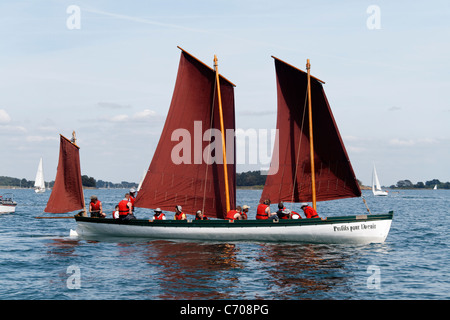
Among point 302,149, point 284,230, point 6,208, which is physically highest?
point 302,149

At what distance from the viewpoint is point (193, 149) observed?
35.6 m

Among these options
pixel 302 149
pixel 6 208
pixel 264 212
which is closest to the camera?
pixel 264 212

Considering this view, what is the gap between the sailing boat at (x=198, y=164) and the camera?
110ft

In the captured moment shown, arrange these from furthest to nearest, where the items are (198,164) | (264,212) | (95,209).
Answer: (95,209) < (198,164) < (264,212)

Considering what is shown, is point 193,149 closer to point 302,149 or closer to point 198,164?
point 198,164

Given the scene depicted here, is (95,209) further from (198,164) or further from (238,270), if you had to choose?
(238,270)

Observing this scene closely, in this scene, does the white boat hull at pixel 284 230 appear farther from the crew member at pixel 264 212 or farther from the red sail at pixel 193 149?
the red sail at pixel 193 149

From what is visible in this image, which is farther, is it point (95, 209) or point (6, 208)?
point (6, 208)

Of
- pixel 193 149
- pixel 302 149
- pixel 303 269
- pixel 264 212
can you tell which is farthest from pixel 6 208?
pixel 303 269

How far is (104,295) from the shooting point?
19.1m

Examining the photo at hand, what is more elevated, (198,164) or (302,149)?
(302,149)

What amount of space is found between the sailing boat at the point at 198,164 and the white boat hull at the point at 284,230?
0.08 m

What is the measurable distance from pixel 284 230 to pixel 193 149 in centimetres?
883
